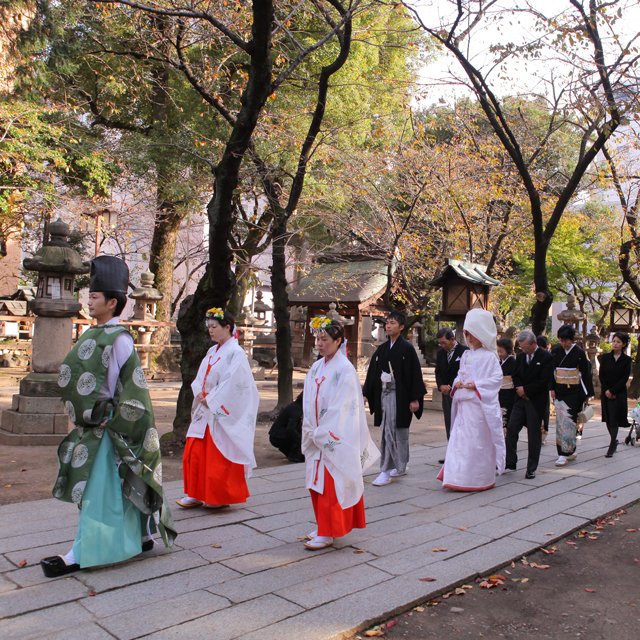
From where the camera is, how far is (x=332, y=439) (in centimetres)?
465

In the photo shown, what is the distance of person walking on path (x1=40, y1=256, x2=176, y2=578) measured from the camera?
3.92 metres

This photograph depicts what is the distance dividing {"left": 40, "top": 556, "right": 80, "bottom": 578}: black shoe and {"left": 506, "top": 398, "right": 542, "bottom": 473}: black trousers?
5213 mm

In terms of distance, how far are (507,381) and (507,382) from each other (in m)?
0.01

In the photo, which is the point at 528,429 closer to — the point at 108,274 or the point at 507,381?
the point at 507,381

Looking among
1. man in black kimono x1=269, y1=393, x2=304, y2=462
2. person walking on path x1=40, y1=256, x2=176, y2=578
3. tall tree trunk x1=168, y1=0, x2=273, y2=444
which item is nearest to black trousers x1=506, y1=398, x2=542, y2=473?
man in black kimono x1=269, y1=393, x2=304, y2=462

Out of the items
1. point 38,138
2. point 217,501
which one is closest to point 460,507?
point 217,501

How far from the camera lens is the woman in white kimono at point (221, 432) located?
17.4 feet

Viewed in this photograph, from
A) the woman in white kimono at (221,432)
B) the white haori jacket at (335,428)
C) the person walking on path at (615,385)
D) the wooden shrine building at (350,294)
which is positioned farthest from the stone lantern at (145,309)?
the white haori jacket at (335,428)

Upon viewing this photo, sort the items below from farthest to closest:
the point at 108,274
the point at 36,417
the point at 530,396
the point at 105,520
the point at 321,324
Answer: the point at 36,417, the point at 530,396, the point at 321,324, the point at 108,274, the point at 105,520

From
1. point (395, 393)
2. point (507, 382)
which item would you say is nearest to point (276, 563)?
point (395, 393)

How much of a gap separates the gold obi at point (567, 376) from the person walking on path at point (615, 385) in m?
0.99

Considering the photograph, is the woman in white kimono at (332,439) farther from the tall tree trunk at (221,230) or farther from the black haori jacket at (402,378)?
the tall tree trunk at (221,230)

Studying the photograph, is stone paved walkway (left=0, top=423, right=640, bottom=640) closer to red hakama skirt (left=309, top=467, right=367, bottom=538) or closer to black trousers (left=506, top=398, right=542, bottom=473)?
red hakama skirt (left=309, top=467, right=367, bottom=538)

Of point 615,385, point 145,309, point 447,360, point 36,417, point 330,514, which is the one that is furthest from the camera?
point 145,309
